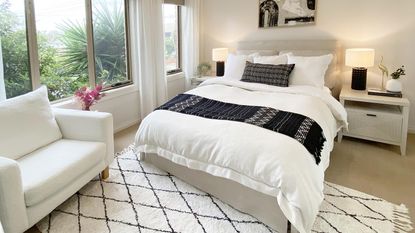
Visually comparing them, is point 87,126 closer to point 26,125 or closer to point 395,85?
point 26,125

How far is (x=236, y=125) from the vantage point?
2.32 m

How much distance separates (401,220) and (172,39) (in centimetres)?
401

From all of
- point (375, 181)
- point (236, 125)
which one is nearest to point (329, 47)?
point (375, 181)

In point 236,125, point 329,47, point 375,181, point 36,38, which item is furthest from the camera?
point 329,47

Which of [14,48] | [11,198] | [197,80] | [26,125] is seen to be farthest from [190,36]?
[11,198]

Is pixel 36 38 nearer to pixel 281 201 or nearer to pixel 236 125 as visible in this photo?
pixel 236 125

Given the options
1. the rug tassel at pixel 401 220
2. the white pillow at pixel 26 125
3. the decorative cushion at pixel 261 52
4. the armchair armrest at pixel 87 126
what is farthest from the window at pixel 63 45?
the rug tassel at pixel 401 220

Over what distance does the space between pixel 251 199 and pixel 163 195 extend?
0.74 metres

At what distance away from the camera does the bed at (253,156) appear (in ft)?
6.10

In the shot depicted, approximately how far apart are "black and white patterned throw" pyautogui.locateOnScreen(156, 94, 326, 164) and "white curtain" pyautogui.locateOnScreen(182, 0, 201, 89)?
6.74ft

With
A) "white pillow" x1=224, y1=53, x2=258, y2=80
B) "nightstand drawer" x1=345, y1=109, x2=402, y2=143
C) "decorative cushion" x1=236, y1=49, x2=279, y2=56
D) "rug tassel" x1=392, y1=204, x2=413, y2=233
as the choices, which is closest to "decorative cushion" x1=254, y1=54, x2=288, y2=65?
"white pillow" x1=224, y1=53, x2=258, y2=80

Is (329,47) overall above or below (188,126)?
above

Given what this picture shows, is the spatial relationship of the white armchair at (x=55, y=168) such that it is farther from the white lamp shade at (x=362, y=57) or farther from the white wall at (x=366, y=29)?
the white wall at (x=366, y=29)

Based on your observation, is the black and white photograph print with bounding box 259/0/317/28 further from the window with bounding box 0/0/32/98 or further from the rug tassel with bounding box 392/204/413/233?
the window with bounding box 0/0/32/98
